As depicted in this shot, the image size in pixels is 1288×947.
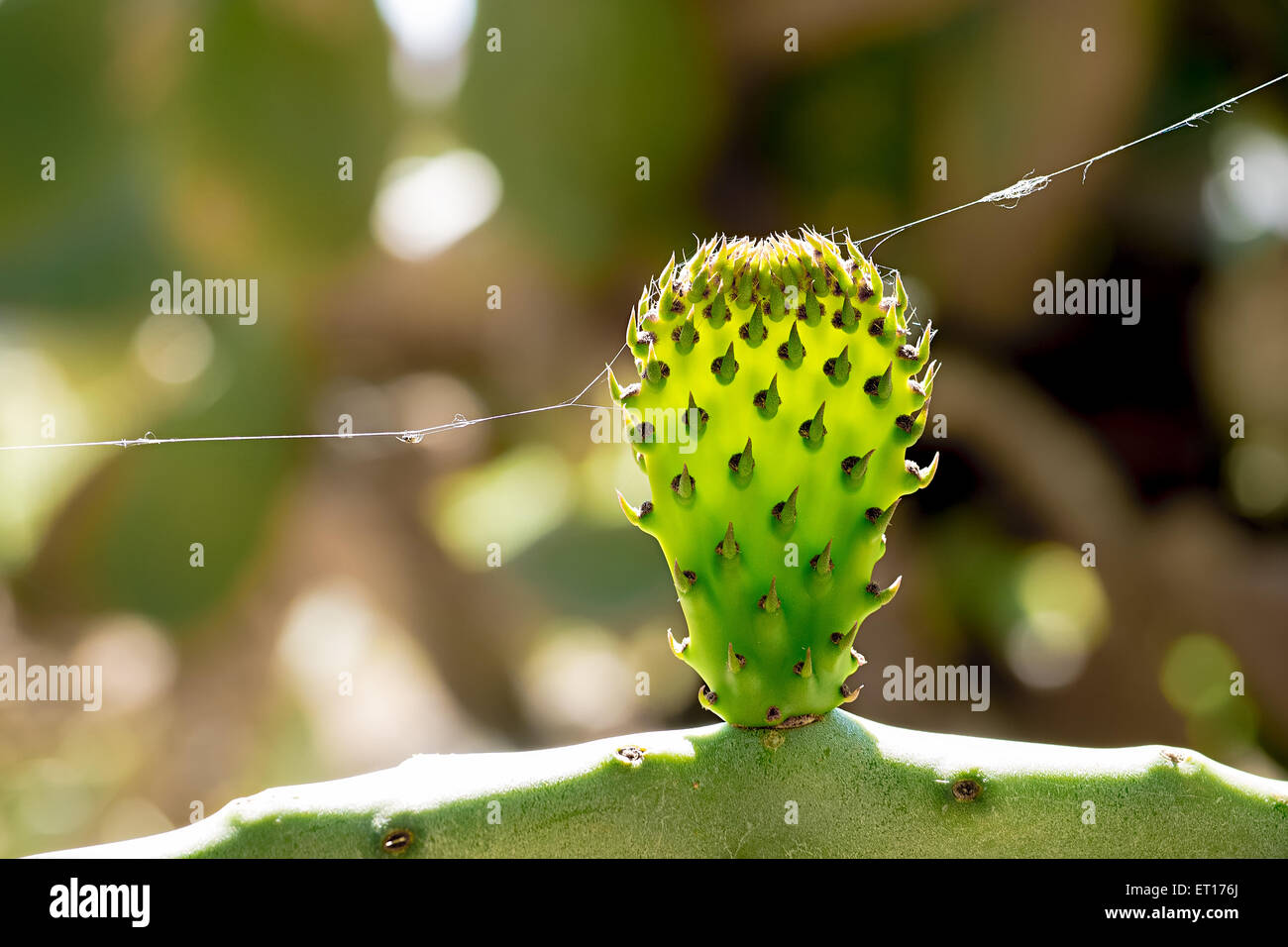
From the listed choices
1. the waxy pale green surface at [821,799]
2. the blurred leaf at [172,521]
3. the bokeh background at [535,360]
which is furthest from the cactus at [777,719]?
the blurred leaf at [172,521]

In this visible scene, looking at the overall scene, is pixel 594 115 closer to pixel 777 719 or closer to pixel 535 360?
pixel 535 360

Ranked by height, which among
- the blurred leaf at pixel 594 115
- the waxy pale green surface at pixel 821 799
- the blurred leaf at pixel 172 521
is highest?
the blurred leaf at pixel 594 115

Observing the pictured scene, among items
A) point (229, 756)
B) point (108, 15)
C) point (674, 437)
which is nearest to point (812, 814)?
point (674, 437)

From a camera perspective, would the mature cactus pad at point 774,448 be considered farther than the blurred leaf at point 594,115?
No

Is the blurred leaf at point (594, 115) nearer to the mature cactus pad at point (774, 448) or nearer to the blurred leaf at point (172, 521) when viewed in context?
the blurred leaf at point (172, 521)

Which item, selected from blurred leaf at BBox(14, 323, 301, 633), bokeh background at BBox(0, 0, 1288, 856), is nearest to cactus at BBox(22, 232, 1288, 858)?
bokeh background at BBox(0, 0, 1288, 856)

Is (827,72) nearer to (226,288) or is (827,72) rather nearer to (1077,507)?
(1077,507)

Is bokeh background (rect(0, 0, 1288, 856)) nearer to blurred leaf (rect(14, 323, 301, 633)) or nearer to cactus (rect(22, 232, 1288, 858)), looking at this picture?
blurred leaf (rect(14, 323, 301, 633))

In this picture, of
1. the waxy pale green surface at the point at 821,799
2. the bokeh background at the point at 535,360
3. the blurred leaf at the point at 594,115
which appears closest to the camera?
the waxy pale green surface at the point at 821,799

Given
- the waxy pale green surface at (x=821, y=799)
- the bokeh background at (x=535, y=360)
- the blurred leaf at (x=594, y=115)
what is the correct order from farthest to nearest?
the blurred leaf at (x=594, y=115)
the bokeh background at (x=535, y=360)
the waxy pale green surface at (x=821, y=799)
